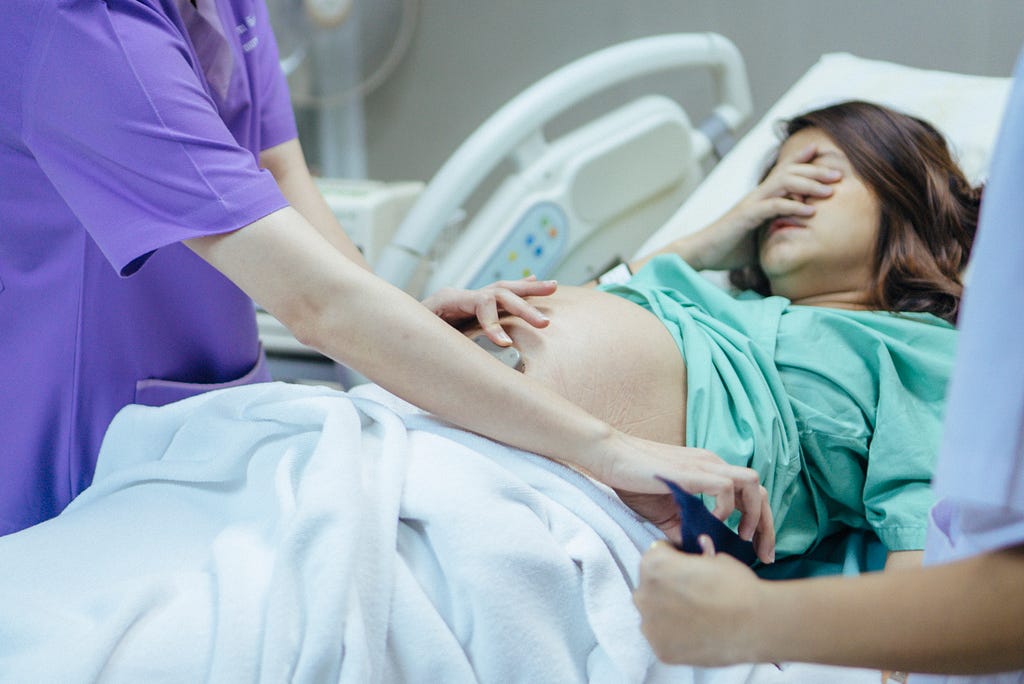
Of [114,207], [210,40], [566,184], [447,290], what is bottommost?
[566,184]

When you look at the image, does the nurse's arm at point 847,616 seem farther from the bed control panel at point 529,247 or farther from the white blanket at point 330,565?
the bed control panel at point 529,247

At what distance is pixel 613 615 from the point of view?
3.07 ft

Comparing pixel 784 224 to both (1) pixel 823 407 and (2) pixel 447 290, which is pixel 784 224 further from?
(2) pixel 447 290

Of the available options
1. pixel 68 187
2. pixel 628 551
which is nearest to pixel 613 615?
pixel 628 551

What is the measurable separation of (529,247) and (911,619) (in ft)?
4.85

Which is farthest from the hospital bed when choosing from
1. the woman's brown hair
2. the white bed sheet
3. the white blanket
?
the white bed sheet

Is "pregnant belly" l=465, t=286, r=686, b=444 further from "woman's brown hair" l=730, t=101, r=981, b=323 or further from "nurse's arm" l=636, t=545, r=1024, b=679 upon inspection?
"nurse's arm" l=636, t=545, r=1024, b=679

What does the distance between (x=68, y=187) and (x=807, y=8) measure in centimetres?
217

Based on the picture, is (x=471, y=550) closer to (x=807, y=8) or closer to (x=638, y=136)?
(x=638, y=136)

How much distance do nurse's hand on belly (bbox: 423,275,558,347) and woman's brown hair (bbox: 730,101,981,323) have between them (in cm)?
60

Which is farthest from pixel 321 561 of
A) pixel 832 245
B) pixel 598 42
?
pixel 598 42

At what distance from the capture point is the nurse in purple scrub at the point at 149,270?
0.94 meters

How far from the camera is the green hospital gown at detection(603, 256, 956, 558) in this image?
4.09 feet

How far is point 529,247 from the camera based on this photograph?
81.0 inches
